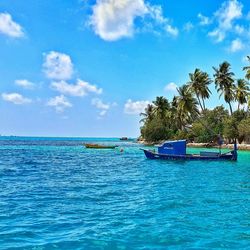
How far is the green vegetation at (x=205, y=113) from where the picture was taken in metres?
78.4

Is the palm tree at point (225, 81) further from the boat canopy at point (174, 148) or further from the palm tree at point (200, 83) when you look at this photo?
the boat canopy at point (174, 148)

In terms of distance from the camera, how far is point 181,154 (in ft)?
156

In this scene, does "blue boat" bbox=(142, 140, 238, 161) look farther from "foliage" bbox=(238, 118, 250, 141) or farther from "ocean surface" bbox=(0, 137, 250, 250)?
"foliage" bbox=(238, 118, 250, 141)

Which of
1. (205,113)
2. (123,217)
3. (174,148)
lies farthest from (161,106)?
(123,217)

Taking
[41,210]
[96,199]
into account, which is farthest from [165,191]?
[41,210]

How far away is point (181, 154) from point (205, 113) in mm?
47947

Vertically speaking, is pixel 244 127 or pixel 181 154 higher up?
pixel 244 127

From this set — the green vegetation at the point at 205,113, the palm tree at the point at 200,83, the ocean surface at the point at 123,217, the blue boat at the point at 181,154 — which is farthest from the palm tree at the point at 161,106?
the ocean surface at the point at 123,217

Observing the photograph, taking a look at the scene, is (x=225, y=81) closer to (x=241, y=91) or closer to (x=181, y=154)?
(x=241, y=91)

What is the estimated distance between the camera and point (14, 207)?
50.6ft

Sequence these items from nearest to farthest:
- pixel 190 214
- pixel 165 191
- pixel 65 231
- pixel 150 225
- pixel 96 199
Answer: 1. pixel 65 231
2. pixel 150 225
3. pixel 190 214
4. pixel 96 199
5. pixel 165 191

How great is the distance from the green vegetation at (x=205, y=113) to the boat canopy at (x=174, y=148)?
2189 cm

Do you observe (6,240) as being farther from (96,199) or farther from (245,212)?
(245,212)

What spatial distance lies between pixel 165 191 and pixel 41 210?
27.2ft
